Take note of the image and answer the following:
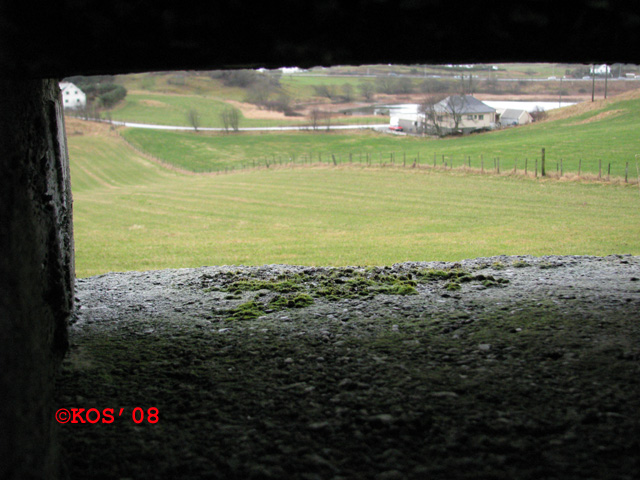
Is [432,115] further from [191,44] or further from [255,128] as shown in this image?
[191,44]

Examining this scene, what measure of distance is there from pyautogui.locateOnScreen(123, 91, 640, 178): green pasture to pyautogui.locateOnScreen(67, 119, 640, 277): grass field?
7.99ft

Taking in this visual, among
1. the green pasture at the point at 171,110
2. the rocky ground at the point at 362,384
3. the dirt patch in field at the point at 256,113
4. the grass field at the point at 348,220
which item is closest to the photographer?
the rocky ground at the point at 362,384

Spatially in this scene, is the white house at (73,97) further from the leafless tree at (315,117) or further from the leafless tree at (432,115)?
the leafless tree at (432,115)

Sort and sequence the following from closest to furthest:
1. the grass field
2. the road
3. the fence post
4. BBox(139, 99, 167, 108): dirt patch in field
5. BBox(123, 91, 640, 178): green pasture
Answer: the grass field
the fence post
BBox(123, 91, 640, 178): green pasture
the road
BBox(139, 99, 167, 108): dirt patch in field

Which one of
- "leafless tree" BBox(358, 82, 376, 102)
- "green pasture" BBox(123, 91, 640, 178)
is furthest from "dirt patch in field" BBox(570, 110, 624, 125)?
"leafless tree" BBox(358, 82, 376, 102)

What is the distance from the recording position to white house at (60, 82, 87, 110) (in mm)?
60219

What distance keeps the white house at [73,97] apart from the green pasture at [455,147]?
7.91m

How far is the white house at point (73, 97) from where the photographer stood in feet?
198

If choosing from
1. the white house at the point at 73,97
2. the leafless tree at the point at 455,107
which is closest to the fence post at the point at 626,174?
the leafless tree at the point at 455,107

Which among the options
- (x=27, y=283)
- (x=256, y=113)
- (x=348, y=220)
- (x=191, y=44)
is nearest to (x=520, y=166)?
(x=348, y=220)

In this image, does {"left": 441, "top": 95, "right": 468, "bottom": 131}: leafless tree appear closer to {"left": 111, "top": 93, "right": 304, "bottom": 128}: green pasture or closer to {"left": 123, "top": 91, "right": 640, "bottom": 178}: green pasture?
{"left": 123, "top": 91, "right": 640, "bottom": 178}: green pasture

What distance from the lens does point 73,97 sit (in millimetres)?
61938

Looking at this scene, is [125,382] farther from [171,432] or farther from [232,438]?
[232,438]

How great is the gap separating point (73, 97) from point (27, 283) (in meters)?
66.3
